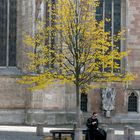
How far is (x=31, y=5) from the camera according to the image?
2798 centimetres

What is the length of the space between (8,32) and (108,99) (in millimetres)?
7054

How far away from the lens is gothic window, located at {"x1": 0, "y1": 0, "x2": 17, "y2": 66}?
2895 centimetres

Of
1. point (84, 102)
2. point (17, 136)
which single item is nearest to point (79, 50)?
point (17, 136)

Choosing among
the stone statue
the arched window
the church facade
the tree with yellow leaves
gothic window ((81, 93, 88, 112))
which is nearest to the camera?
the tree with yellow leaves

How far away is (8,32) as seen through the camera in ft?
95.3

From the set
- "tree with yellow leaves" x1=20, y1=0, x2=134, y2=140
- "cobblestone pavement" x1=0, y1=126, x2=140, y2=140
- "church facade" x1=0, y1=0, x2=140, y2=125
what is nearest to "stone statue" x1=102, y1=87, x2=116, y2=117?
"church facade" x1=0, y1=0, x2=140, y2=125

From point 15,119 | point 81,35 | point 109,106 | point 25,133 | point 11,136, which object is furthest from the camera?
point 109,106

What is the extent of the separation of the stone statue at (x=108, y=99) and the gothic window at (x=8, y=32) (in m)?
5.64

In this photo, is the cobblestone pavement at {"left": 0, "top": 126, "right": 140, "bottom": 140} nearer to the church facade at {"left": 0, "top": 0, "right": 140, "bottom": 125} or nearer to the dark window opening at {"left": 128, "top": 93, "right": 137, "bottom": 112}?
the church facade at {"left": 0, "top": 0, "right": 140, "bottom": 125}

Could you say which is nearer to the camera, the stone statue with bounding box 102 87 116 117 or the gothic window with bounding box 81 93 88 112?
the stone statue with bounding box 102 87 116 117

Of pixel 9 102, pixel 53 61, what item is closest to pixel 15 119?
pixel 9 102

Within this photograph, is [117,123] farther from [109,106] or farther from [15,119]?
[15,119]

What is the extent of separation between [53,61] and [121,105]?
420 inches

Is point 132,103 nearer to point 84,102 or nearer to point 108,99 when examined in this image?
point 108,99
